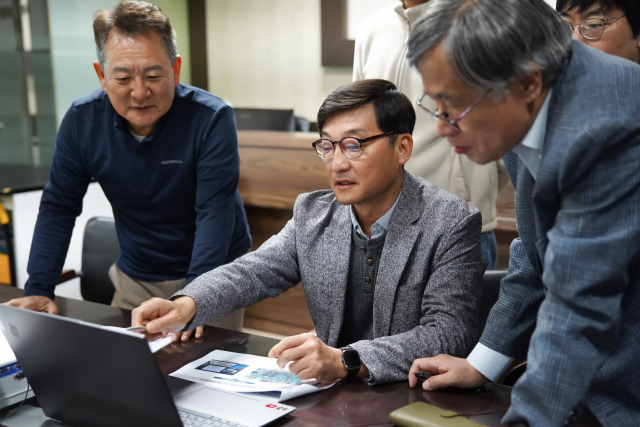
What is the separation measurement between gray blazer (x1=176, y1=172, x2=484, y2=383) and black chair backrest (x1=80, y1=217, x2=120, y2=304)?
96cm

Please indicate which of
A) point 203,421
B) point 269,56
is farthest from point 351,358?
point 269,56

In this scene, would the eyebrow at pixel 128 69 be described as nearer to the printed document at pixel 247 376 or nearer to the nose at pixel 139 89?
the nose at pixel 139 89

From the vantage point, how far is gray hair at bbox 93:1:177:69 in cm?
181

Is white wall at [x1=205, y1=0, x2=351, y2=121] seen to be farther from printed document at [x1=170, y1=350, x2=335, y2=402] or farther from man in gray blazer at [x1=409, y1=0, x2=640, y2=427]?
man in gray blazer at [x1=409, y1=0, x2=640, y2=427]

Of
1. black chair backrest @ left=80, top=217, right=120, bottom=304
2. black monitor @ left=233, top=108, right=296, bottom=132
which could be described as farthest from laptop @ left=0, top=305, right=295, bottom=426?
black monitor @ left=233, top=108, right=296, bottom=132

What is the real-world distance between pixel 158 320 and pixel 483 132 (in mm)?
821

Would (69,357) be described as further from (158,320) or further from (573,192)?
(573,192)

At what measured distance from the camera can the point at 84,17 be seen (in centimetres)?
521

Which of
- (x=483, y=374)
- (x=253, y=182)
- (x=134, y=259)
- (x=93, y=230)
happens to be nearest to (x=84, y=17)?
(x=253, y=182)

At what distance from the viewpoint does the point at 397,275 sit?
1587mm

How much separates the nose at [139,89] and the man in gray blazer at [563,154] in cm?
102

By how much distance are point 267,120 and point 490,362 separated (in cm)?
316

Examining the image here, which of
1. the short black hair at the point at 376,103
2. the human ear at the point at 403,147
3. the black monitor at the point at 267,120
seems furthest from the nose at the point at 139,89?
the black monitor at the point at 267,120

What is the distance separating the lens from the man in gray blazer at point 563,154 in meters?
0.90
